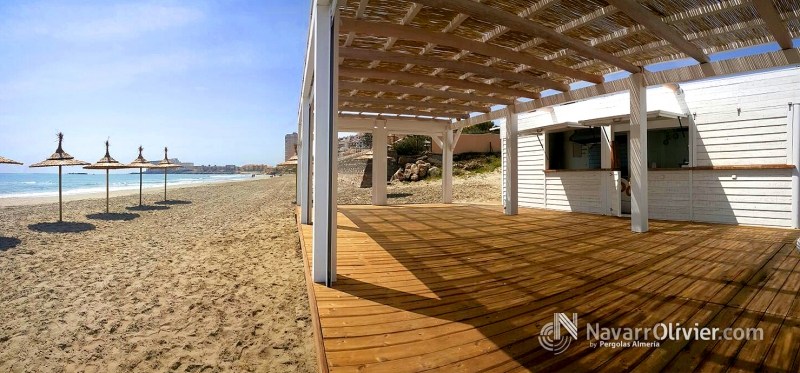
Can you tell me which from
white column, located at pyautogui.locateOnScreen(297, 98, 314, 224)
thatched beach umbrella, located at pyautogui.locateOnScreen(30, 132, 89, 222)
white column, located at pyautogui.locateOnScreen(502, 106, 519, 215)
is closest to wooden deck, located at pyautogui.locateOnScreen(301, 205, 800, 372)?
white column, located at pyautogui.locateOnScreen(297, 98, 314, 224)

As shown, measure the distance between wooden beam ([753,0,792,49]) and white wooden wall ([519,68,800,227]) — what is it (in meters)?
1.99

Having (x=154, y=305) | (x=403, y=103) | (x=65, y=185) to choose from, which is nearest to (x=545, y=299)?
(x=154, y=305)

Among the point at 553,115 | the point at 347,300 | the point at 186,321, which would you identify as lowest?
the point at 186,321

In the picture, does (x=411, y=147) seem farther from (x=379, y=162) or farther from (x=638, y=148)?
(x=638, y=148)

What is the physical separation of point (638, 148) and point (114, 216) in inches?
552

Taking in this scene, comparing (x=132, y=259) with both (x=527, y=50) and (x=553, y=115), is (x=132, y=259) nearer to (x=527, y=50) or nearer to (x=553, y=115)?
(x=527, y=50)

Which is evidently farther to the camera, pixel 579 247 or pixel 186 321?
pixel 579 247

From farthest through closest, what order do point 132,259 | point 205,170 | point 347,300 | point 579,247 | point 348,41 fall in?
point 205,170 → point 132,259 → point 348,41 → point 579,247 → point 347,300

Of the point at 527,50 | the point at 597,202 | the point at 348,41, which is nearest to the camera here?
the point at 348,41

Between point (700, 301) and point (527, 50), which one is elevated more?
point (527, 50)

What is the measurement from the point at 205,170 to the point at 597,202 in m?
121

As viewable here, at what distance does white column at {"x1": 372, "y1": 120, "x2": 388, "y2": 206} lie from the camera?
982 centimetres

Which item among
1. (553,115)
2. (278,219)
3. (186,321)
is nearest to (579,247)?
(186,321)

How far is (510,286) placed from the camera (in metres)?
2.64
